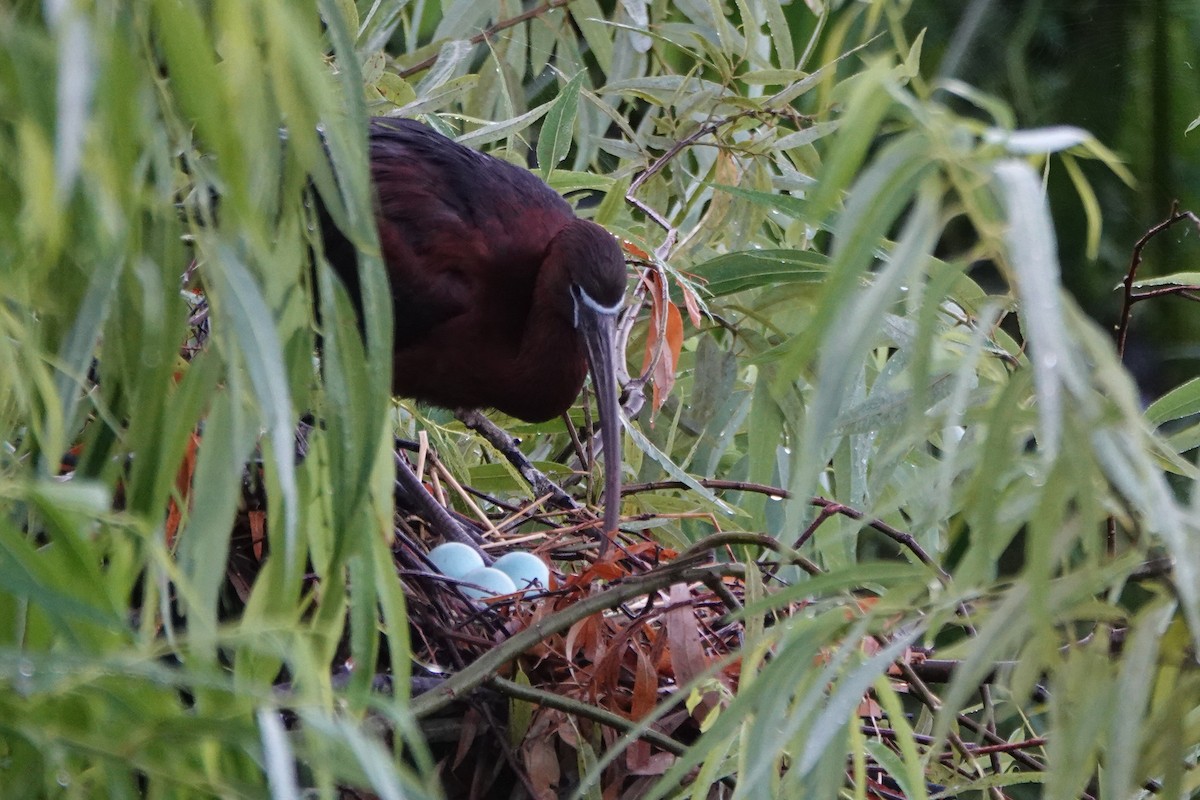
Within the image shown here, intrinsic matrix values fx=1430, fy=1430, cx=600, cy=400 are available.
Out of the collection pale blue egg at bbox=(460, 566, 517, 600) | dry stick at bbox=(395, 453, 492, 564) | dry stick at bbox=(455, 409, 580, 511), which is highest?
pale blue egg at bbox=(460, 566, 517, 600)

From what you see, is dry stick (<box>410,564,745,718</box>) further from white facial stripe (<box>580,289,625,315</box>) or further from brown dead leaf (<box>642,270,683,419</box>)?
white facial stripe (<box>580,289,625,315</box>)

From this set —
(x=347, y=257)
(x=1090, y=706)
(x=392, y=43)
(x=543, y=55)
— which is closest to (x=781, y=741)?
(x=1090, y=706)

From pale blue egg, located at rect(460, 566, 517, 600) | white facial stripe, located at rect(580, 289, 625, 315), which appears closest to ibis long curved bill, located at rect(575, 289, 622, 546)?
white facial stripe, located at rect(580, 289, 625, 315)

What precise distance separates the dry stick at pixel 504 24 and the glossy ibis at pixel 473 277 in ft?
0.44

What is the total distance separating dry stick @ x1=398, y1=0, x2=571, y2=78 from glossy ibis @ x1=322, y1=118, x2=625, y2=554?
133 mm

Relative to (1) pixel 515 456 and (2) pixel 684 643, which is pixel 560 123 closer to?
(1) pixel 515 456

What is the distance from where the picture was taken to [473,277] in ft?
6.07

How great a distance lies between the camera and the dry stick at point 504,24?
183 centimetres

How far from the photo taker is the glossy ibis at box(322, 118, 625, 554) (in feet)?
5.86

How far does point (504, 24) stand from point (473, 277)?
334mm

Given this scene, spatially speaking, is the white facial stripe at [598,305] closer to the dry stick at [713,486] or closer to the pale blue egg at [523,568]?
the dry stick at [713,486]

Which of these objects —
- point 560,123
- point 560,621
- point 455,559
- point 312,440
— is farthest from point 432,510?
point 312,440

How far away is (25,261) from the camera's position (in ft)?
2.24

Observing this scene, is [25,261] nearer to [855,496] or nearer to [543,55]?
[855,496]
